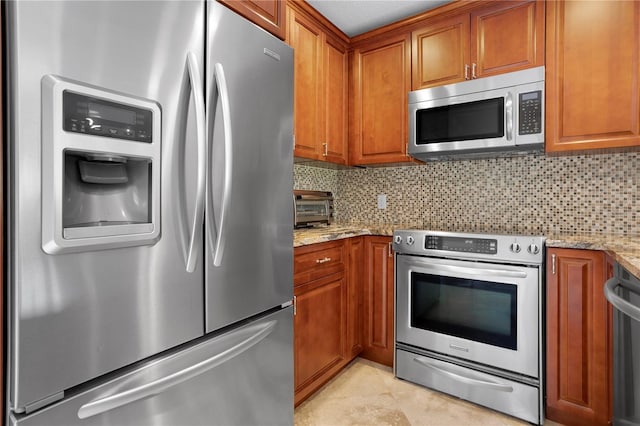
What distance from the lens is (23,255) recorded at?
71 centimetres

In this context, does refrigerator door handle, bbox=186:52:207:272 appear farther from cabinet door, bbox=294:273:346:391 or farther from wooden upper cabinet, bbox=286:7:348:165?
wooden upper cabinet, bbox=286:7:348:165

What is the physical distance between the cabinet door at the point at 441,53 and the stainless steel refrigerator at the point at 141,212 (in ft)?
4.62

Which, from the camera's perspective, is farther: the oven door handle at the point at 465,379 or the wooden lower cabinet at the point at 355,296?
the wooden lower cabinet at the point at 355,296

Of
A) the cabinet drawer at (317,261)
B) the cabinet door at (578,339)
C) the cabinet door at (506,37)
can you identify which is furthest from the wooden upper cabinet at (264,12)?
the cabinet door at (578,339)

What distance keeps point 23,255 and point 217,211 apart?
0.48m

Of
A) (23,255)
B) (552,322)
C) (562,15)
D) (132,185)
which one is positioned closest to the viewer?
(23,255)

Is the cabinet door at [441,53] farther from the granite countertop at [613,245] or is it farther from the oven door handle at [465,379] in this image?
the oven door handle at [465,379]

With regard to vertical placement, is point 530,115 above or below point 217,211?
above

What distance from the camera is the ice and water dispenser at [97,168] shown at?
0.74m

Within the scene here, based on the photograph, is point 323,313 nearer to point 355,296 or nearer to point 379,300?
point 355,296

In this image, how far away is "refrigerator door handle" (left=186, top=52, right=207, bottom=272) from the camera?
98 centimetres

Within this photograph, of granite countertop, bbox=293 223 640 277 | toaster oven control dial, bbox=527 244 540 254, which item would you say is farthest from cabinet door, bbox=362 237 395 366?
toaster oven control dial, bbox=527 244 540 254

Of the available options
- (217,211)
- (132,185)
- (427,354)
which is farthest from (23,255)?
(427,354)

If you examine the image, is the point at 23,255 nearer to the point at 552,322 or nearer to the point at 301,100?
the point at 301,100
